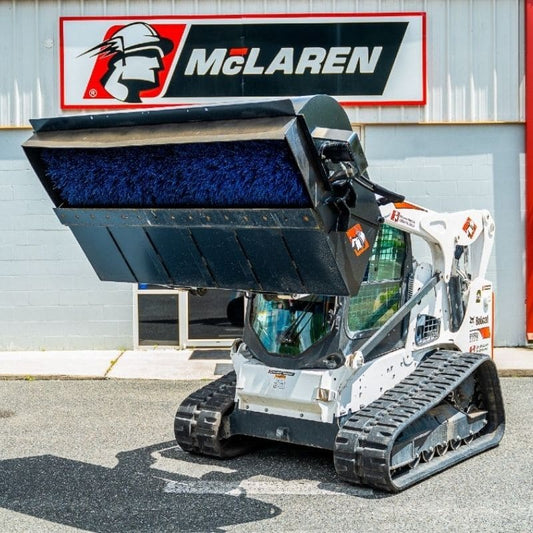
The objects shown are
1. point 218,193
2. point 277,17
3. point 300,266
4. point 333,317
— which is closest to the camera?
point 300,266

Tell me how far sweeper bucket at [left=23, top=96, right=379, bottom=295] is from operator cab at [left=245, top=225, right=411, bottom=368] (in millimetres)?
762

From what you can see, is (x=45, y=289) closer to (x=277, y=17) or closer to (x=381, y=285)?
(x=277, y=17)

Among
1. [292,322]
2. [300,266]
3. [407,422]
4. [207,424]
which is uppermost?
[300,266]

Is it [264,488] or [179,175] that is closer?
[179,175]

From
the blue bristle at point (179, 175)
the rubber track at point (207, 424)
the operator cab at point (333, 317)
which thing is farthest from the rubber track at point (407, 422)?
the blue bristle at point (179, 175)

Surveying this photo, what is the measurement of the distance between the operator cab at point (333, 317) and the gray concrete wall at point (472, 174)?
528 cm

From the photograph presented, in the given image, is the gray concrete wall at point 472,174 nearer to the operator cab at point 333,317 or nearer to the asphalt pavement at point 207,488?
the asphalt pavement at point 207,488

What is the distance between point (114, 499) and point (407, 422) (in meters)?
2.17

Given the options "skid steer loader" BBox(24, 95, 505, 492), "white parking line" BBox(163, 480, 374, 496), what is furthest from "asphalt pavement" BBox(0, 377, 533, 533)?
"skid steer loader" BBox(24, 95, 505, 492)

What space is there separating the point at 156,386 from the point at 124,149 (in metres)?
5.16

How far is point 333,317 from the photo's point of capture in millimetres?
7473

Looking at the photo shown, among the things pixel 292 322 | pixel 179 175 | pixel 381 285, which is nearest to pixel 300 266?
pixel 179 175

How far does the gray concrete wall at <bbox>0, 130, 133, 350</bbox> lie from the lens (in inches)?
524

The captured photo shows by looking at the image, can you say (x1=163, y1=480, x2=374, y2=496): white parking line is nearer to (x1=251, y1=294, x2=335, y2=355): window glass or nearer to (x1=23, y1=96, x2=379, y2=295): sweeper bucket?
(x1=251, y1=294, x2=335, y2=355): window glass
